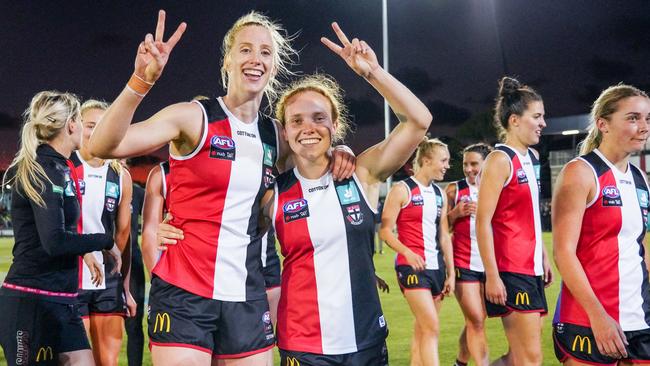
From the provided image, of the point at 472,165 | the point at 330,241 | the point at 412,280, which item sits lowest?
the point at 412,280

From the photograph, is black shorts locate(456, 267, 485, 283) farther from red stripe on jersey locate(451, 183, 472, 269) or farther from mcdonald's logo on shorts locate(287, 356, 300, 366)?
mcdonald's logo on shorts locate(287, 356, 300, 366)

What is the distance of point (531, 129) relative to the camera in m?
5.07

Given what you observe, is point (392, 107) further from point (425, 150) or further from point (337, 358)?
point (425, 150)

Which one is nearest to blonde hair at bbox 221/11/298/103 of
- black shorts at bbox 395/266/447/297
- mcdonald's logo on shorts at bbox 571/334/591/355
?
mcdonald's logo on shorts at bbox 571/334/591/355

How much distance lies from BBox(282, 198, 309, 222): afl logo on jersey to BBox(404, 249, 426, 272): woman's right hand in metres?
3.00

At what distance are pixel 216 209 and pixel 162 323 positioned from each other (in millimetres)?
596

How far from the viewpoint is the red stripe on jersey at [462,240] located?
6606mm

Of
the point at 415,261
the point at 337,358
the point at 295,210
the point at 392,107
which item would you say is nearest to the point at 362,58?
the point at 392,107

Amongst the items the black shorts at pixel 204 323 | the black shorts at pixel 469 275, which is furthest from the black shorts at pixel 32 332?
the black shorts at pixel 469 275

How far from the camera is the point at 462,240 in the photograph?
678 centimetres

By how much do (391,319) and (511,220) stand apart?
15.3 ft

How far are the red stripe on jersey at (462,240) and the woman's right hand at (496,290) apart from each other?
182 cm

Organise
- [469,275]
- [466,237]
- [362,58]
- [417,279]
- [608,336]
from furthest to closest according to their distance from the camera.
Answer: [466,237], [469,275], [417,279], [608,336], [362,58]

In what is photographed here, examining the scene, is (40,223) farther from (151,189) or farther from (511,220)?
(511,220)
